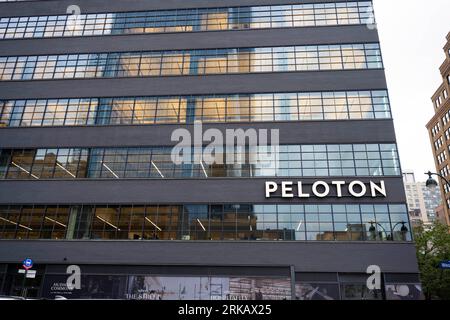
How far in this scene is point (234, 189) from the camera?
31688 millimetres

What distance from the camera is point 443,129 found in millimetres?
91438

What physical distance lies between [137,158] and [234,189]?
10129mm

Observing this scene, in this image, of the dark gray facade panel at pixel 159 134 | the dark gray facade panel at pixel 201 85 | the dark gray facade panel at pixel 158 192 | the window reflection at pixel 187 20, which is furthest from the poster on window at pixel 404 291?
the window reflection at pixel 187 20

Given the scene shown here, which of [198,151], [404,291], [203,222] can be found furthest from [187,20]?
[404,291]

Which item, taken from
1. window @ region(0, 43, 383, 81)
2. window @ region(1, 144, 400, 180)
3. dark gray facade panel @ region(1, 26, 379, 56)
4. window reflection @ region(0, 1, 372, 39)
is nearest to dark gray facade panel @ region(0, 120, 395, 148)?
window @ region(1, 144, 400, 180)

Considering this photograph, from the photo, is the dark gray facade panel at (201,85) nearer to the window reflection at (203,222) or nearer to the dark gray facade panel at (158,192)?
the dark gray facade panel at (158,192)

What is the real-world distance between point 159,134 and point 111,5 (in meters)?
18.8

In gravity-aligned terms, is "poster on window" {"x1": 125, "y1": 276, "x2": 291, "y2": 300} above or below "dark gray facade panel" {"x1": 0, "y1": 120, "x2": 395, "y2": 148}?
below

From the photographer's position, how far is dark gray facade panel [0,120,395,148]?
107ft

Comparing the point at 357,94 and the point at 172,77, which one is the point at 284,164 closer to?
the point at 357,94

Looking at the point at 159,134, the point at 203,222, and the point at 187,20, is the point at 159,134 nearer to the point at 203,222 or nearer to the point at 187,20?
the point at 203,222

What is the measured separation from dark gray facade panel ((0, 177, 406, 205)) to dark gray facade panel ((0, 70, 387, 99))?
9.67 meters

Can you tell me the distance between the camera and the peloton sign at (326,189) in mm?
30219

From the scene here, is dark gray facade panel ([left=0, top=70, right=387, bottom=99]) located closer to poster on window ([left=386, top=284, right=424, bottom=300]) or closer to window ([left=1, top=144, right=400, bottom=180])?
window ([left=1, top=144, right=400, bottom=180])
